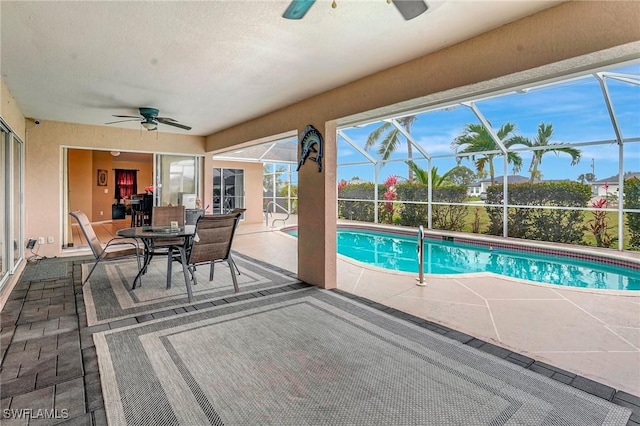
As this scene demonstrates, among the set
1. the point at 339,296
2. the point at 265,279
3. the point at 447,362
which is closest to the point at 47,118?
the point at 265,279

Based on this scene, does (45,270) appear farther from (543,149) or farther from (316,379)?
(543,149)

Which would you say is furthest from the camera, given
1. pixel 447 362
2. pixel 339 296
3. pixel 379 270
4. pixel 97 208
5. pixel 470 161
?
pixel 97 208

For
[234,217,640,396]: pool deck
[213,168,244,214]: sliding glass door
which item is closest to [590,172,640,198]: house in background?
[234,217,640,396]: pool deck

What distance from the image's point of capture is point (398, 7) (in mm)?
1700

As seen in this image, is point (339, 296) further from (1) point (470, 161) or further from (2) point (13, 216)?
(1) point (470, 161)

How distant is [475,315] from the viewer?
3439 mm

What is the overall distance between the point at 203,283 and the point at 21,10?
321 cm

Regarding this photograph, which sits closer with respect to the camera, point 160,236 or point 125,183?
point 160,236

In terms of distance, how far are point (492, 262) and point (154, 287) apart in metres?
6.24

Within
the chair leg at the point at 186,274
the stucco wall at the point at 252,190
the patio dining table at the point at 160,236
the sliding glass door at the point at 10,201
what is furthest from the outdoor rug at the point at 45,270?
the stucco wall at the point at 252,190

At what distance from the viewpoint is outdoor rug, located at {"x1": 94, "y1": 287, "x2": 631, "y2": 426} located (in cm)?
191

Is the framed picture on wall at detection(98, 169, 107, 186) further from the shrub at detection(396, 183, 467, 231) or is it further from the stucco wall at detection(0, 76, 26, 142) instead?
the shrub at detection(396, 183, 467, 231)

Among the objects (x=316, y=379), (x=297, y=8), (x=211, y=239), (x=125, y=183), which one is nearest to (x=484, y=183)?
(x=211, y=239)

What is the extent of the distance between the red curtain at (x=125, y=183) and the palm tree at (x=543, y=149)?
1379 centimetres
